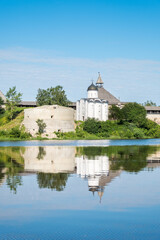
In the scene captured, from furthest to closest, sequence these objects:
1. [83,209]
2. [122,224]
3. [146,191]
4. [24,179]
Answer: [24,179] → [146,191] → [83,209] → [122,224]

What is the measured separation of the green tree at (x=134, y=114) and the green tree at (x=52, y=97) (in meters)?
10.6

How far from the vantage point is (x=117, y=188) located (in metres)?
12.5

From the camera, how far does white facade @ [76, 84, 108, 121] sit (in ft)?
212

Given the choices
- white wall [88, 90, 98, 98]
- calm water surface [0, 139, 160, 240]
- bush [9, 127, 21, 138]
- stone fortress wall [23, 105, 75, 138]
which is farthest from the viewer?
white wall [88, 90, 98, 98]

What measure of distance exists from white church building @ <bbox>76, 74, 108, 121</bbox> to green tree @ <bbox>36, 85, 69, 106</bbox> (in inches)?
147

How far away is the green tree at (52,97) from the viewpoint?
70394 millimetres

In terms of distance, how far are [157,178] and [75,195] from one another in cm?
461

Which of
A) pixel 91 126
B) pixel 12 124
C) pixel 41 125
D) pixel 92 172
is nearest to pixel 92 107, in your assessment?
pixel 91 126

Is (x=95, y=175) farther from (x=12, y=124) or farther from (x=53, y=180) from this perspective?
(x=12, y=124)

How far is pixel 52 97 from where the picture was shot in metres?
71.2

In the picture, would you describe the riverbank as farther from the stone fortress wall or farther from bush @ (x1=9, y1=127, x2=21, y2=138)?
the stone fortress wall

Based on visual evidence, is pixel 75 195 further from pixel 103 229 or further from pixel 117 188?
pixel 103 229

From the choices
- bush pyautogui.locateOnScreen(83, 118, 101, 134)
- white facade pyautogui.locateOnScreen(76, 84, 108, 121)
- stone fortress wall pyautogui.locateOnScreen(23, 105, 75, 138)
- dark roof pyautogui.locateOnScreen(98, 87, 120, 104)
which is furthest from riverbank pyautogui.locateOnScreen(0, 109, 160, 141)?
dark roof pyautogui.locateOnScreen(98, 87, 120, 104)

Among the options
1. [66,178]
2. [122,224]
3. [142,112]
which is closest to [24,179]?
[66,178]
